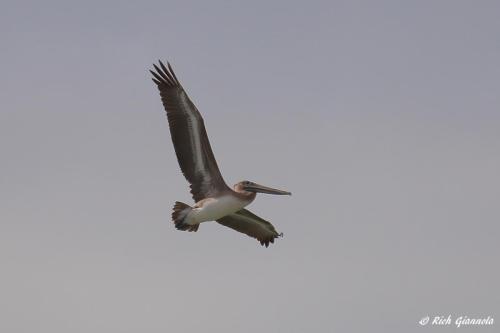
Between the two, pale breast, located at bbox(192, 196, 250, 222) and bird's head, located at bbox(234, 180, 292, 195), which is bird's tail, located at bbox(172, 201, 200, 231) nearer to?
pale breast, located at bbox(192, 196, 250, 222)

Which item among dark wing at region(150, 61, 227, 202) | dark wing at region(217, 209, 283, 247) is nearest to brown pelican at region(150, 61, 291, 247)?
dark wing at region(150, 61, 227, 202)

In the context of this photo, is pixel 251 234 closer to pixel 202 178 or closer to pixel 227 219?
pixel 227 219

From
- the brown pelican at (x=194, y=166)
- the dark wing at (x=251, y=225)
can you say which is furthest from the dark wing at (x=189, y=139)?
the dark wing at (x=251, y=225)

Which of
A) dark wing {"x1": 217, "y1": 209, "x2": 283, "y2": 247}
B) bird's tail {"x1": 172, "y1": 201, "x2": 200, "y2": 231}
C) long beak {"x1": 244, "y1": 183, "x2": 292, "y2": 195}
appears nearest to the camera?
bird's tail {"x1": 172, "y1": 201, "x2": 200, "y2": 231}

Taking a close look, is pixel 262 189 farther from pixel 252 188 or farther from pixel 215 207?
pixel 215 207

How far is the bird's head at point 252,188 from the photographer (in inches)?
1000

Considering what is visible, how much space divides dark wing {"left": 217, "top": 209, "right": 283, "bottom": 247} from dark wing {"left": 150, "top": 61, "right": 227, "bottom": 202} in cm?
147

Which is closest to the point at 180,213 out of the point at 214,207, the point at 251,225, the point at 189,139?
the point at 214,207

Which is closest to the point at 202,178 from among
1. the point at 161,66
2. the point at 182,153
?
the point at 182,153

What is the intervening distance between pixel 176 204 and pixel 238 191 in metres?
1.39

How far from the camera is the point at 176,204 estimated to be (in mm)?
24734

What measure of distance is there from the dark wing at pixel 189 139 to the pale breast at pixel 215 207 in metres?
0.28

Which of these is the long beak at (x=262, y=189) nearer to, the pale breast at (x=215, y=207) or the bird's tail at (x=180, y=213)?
the pale breast at (x=215, y=207)

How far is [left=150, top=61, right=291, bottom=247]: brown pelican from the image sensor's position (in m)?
24.8
